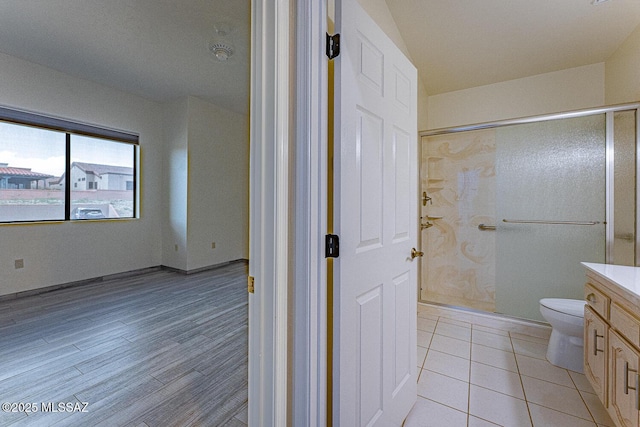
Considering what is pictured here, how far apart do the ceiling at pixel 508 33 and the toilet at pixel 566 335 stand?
2115 mm

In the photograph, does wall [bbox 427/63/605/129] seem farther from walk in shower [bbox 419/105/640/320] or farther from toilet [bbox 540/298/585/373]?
toilet [bbox 540/298/585/373]

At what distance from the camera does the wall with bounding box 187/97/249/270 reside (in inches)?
172

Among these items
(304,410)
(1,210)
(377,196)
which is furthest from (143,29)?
(304,410)

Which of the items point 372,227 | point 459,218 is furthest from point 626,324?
point 459,218

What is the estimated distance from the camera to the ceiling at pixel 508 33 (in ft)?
6.68

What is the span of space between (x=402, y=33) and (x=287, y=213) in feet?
7.29

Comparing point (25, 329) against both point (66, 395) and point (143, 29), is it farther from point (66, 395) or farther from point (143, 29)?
point (143, 29)

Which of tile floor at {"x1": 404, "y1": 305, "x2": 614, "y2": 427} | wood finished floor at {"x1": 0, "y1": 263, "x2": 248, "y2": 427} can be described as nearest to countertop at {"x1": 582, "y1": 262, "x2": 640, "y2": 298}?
tile floor at {"x1": 404, "y1": 305, "x2": 614, "y2": 427}

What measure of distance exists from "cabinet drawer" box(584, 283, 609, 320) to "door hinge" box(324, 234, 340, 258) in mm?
1432

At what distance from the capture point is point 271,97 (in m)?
0.90

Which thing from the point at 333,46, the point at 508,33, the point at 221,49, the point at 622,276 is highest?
the point at 221,49

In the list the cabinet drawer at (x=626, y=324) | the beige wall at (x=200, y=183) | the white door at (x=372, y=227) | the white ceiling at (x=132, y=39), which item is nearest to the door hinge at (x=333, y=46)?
the white door at (x=372, y=227)

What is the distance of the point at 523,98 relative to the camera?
3045 mm

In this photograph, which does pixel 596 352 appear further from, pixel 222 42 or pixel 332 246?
pixel 222 42
